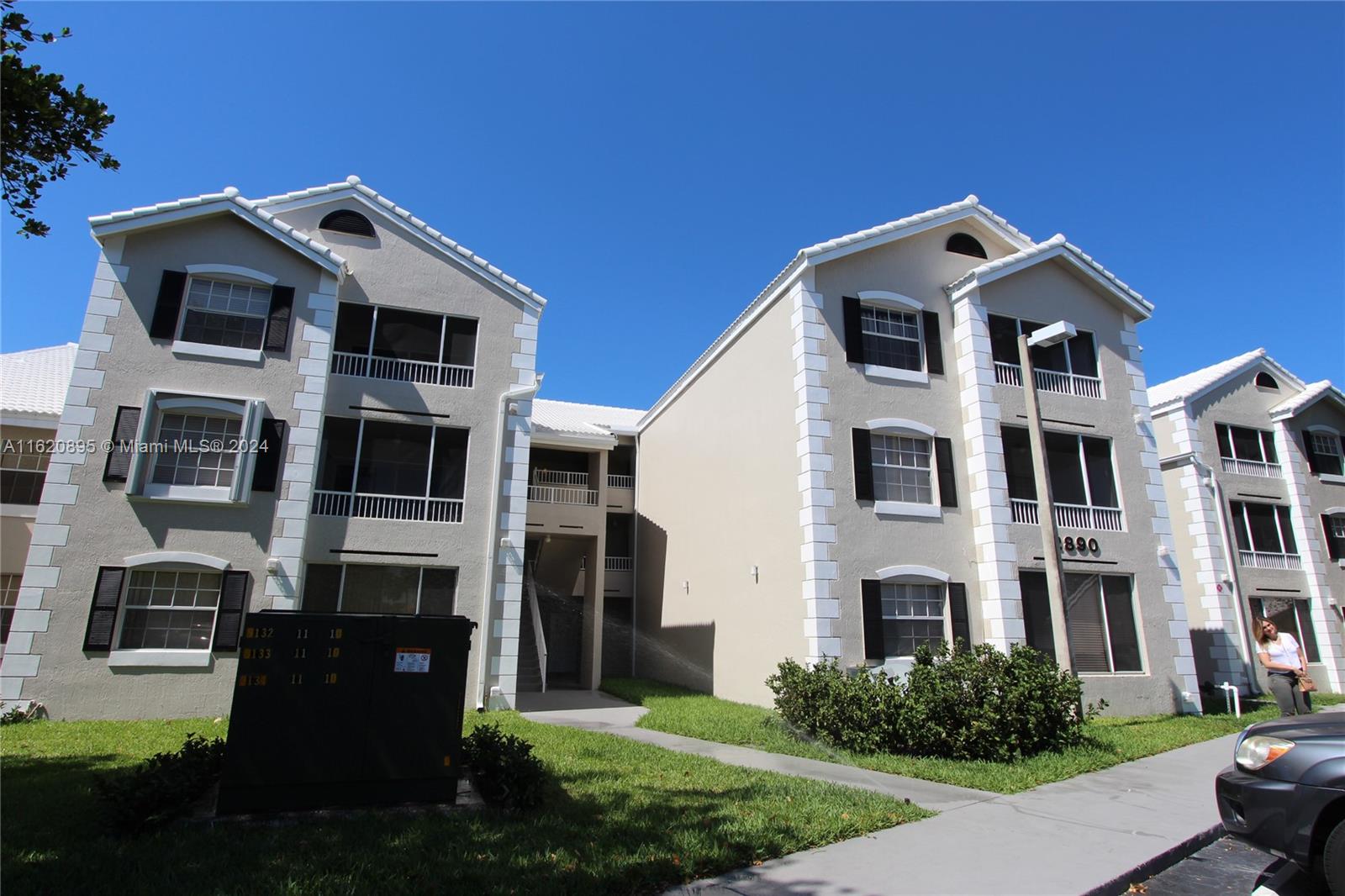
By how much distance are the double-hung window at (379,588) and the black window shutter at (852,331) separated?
9.52m

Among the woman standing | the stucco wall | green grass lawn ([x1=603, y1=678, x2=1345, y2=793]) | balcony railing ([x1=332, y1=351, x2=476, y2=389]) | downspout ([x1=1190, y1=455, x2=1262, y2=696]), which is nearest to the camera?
green grass lawn ([x1=603, y1=678, x2=1345, y2=793])

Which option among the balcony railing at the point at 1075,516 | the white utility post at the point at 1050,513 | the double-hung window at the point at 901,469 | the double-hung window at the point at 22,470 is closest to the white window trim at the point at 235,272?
A: the double-hung window at the point at 22,470

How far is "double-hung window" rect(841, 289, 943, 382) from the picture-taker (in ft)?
51.0

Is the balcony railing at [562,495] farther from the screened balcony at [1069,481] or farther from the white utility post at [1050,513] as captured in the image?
the white utility post at [1050,513]

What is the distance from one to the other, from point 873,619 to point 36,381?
65.1 ft

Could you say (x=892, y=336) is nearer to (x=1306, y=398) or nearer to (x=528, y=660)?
(x=528, y=660)

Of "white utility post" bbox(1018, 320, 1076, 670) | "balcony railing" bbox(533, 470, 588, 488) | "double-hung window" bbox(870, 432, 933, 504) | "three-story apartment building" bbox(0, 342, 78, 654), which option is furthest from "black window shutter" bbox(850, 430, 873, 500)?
"three-story apartment building" bbox(0, 342, 78, 654)

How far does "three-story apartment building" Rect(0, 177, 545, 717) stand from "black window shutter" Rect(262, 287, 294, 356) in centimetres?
3

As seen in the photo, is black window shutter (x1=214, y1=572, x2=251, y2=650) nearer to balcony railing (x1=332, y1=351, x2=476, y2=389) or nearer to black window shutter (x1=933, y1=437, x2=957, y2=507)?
balcony railing (x1=332, y1=351, x2=476, y2=389)

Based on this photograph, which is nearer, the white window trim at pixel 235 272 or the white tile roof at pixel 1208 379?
the white window trim at pixel 235 272

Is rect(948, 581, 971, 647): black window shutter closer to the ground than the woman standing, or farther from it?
farther from it

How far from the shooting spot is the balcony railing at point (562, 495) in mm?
19828

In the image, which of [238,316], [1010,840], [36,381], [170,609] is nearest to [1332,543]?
[1010,840]

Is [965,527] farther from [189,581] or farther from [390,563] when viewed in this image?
[189,581]
